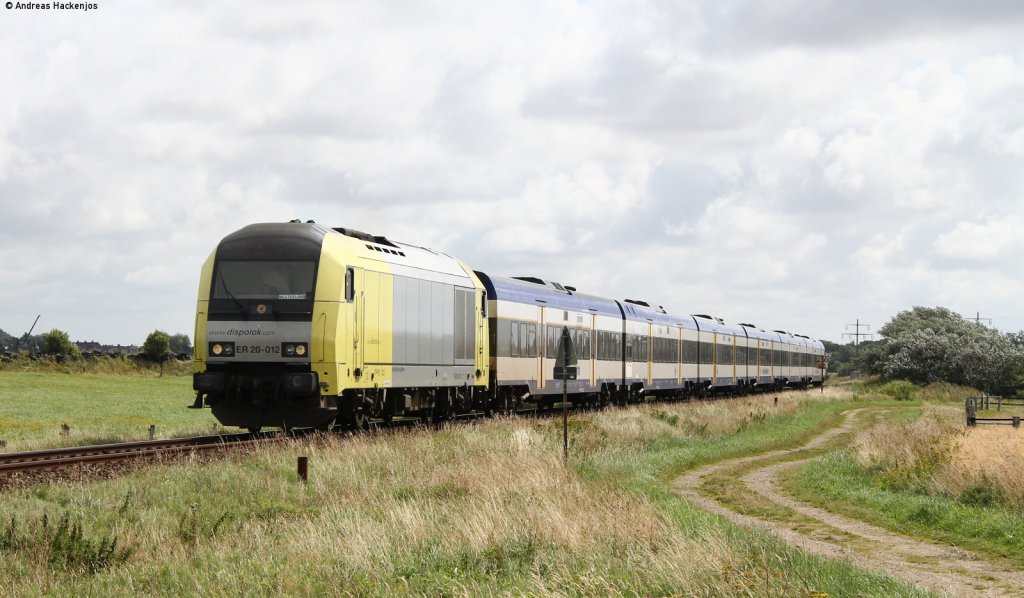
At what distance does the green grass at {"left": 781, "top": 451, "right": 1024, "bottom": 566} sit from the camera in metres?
15.3

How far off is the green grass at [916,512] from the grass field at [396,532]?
118 inches

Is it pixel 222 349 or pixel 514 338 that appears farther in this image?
pixel 514 338

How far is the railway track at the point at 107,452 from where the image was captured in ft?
59.0

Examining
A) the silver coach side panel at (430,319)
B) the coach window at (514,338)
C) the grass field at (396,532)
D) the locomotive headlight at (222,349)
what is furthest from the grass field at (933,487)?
the locomotive headlight at (222,349)

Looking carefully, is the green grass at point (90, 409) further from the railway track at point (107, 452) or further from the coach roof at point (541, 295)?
the coach roof at point (541, 295)

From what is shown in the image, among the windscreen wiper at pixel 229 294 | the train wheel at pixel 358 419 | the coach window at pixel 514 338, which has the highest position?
the windscreen wiper at pixel 229 294

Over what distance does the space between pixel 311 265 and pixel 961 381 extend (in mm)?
76541

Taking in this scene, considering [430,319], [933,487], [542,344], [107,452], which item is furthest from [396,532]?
[542,344]

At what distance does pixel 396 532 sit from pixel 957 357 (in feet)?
268

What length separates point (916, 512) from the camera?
17312mm

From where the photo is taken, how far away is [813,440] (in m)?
34.2

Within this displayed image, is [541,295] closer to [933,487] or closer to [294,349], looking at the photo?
[294,349]

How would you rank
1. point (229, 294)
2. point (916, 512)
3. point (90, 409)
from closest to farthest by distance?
point (916, 512)
point (229, 294)
point (90, 409)

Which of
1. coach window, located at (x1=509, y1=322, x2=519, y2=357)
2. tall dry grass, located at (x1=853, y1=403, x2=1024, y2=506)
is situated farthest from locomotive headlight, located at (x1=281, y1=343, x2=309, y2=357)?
tall dry grass, located at (x1=853, y1=403, x2=1024, y2=506)
